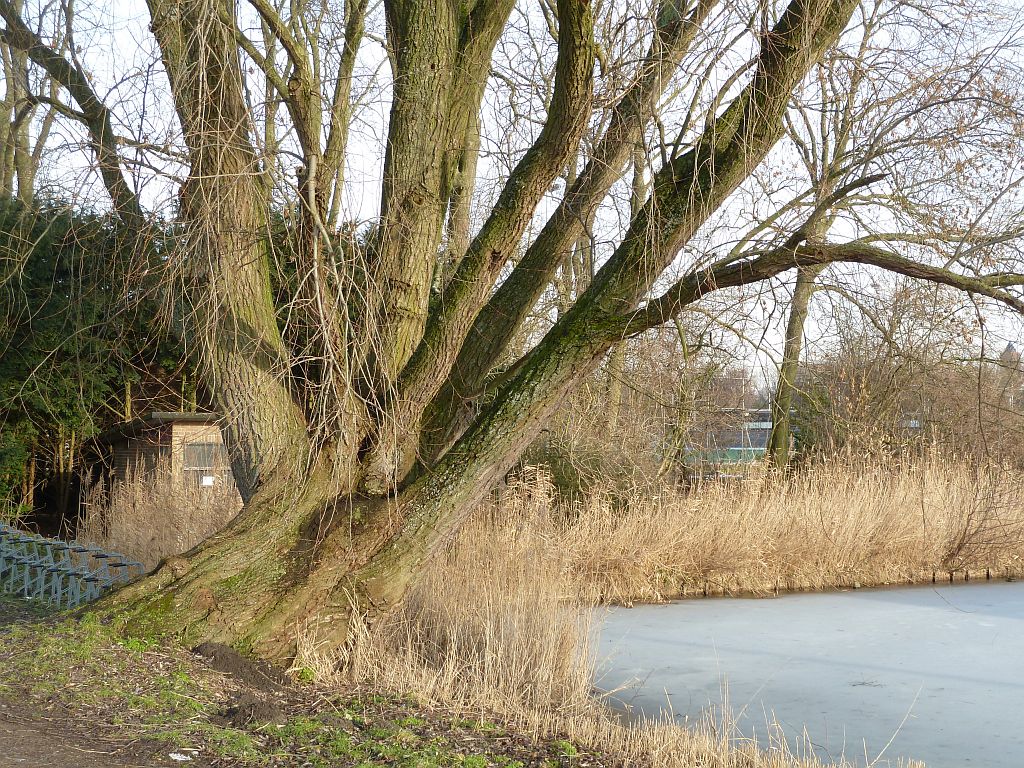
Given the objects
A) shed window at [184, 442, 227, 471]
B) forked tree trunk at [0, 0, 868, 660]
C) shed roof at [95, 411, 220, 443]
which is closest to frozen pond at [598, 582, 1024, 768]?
forked tree trunk at [0, 0, 868, 660]

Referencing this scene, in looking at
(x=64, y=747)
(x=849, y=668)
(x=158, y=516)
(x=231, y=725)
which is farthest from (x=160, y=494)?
(x=849, y=668)

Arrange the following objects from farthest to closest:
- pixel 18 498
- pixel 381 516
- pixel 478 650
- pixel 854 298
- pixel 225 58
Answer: pixel 18 498 < pixel 478 650 < pixel 381 516 < pixel 854 298 < pixel 225 58

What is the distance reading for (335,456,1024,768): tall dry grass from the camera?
4.95 m

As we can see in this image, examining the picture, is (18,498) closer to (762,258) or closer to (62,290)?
(62,290)

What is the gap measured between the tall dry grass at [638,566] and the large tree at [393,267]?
2.30 ft

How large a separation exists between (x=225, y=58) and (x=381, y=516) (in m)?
2.60

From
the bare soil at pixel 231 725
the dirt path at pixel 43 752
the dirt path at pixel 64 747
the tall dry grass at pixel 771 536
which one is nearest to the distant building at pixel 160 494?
the bare soil at pixel 231 725

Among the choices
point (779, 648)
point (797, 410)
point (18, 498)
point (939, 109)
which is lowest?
point (779, 648)

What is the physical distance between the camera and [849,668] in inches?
277

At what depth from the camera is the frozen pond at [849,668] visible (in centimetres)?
552

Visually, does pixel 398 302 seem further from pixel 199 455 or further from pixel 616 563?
pixel 199 455

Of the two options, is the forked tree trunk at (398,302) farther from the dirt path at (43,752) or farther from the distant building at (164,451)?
the distant building at (164,451)

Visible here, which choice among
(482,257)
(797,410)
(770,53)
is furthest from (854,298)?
(797,410)

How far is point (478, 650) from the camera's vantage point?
5.95m
